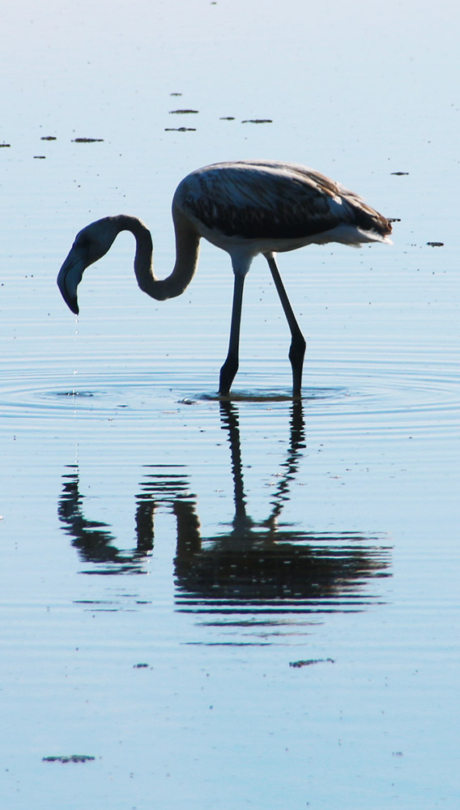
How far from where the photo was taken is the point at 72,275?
1426 cm

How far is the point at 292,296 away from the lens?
17984 millimetres

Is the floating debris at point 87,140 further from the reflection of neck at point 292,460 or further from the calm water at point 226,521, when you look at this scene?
the reflection of neck at point 292,460

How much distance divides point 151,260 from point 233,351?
132 cm

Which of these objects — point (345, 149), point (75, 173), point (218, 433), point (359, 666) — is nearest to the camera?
point (359, 666)

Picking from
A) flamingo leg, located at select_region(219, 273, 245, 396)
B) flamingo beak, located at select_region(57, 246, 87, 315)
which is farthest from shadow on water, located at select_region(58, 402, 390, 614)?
flamingo beak, located at select_region(57, 246, 87, 315)

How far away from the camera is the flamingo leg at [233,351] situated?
1373 centimetres

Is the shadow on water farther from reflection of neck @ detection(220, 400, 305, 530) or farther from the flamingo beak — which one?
the flamingo beak

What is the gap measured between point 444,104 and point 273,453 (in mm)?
27339

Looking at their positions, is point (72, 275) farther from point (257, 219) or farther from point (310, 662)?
point (310, 662)

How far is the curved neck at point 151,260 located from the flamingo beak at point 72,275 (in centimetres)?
49

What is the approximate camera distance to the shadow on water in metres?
8.06

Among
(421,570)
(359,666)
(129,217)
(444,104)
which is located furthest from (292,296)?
(444,104)

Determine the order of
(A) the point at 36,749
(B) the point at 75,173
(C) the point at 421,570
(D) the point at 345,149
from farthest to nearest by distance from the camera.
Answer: (D) the point at 345,149 < (B) the point at 75,173 < (C) the point at 421,570 < (A) the point at 36,749

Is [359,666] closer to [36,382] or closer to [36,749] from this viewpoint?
[36,749]
